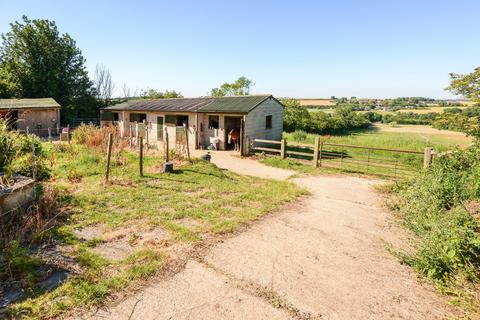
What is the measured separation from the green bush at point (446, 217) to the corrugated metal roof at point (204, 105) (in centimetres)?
1104

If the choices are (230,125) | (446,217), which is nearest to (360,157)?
(230,125)

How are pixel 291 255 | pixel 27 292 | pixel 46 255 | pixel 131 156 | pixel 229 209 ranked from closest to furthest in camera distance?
pixel 27 292
pixel 46 255
pixel 291 255
pixel 229 209
pixel 131 156

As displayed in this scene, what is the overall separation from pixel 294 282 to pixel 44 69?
132ft

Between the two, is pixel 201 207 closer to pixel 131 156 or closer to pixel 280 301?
pixel 280 301

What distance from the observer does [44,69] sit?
34.3 meters

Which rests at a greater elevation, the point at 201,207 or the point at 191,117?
the point at 191,117

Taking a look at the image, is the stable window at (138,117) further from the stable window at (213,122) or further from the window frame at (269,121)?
the window frame at (269,121)

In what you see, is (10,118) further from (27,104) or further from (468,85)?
(27,104)

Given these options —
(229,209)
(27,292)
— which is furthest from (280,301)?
(229,209)

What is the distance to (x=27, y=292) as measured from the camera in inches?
153

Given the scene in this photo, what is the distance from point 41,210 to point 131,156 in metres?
8.27

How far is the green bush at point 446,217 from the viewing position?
4.21 m

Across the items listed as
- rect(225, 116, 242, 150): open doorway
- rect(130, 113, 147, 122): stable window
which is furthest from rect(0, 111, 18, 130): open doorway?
rect(225, 116, 242, 150): open doorway

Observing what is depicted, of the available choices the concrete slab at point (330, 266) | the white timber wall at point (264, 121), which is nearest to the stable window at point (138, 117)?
the white timber wall at point (264, 121)
